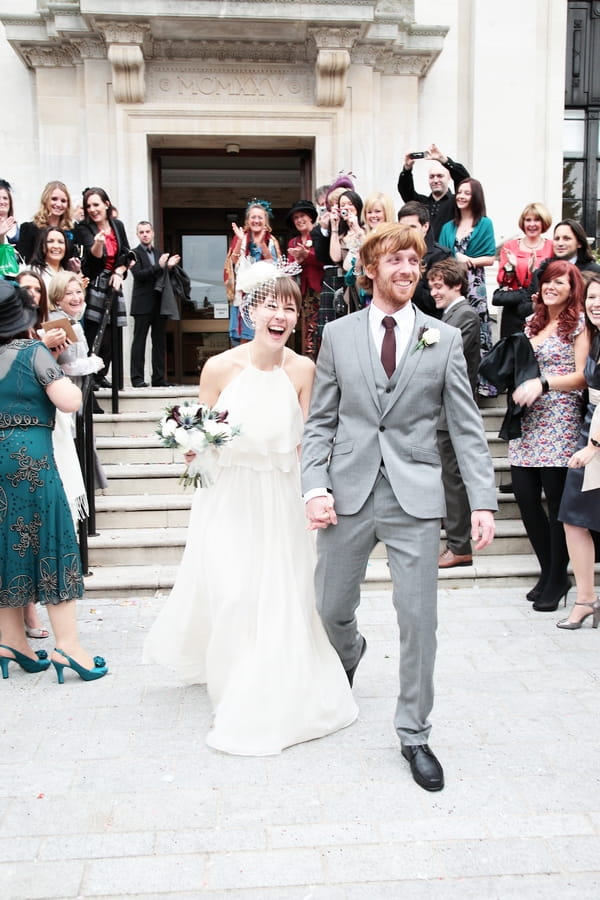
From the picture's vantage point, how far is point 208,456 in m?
3.96

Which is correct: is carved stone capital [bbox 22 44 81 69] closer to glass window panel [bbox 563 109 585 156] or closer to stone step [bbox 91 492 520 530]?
stone step [bbox 91 492 520 530]

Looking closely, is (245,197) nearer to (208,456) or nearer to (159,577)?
(159,577)

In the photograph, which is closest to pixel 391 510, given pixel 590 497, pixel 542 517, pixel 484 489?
pixel 484 489

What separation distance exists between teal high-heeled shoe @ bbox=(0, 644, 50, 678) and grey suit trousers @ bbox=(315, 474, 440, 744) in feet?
6.56

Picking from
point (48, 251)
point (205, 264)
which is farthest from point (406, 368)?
point (205, 264)

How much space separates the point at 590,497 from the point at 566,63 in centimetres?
937

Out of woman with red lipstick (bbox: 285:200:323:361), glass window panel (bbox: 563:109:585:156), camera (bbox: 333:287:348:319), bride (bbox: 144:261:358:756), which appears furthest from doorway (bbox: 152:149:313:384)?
bride (bbox: 144:261:358:756)

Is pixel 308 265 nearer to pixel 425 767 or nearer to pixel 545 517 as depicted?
pixel 545 517

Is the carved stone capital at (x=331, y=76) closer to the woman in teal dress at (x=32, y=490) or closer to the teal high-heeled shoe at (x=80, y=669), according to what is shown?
the woman in teal dress at (x=32, y=490)

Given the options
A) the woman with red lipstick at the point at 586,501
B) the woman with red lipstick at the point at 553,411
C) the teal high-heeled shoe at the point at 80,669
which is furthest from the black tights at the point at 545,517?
the teal high-heeled shoe at the point at 80,669

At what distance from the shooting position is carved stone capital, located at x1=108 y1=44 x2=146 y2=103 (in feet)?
33.0

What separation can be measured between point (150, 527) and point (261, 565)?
312 cm

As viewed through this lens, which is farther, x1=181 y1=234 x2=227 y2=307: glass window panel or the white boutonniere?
x1=181 y1=234 x2=227 y2=307: glass window panel

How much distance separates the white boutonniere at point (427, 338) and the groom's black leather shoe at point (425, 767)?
1668mm
